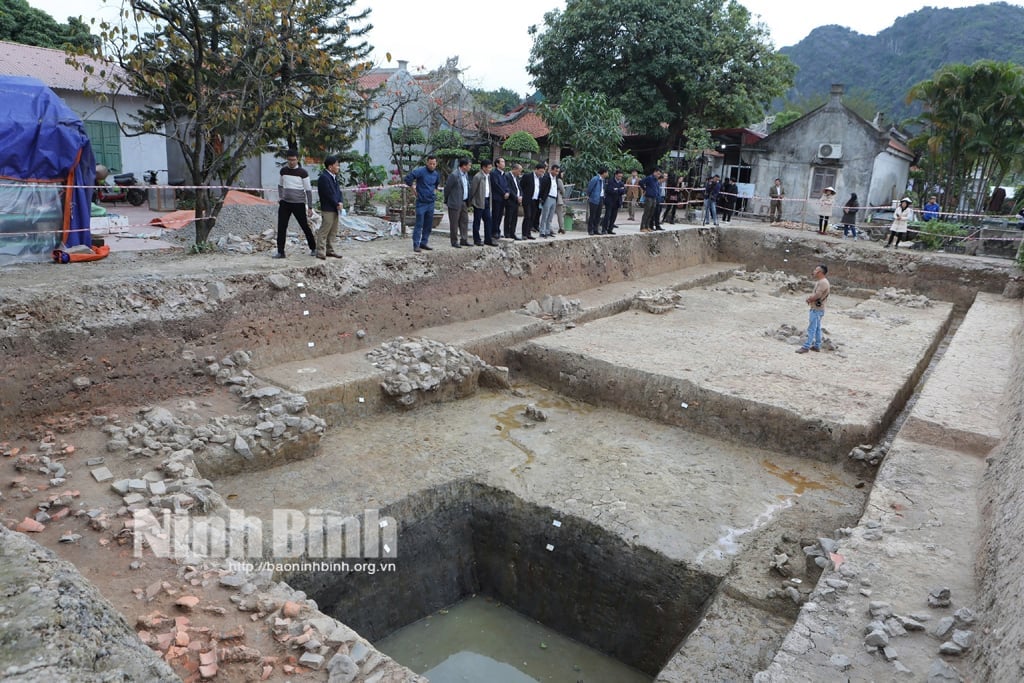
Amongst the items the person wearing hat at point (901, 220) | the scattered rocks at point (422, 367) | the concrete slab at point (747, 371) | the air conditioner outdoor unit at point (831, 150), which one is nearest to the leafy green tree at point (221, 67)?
the scattered rocks at point (422, 367)

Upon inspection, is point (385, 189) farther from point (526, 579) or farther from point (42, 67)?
point (526, 579)

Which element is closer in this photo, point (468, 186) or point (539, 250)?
point (468, 186)

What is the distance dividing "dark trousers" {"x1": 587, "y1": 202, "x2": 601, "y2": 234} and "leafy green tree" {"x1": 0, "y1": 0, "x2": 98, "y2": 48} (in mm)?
16233

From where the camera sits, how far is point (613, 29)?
21.3m

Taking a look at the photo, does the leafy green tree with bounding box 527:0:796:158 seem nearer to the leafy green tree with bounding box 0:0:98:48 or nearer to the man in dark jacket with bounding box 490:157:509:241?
the man in dark jacket with bounding box 490:157:509:241

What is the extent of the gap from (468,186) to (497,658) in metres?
7.38

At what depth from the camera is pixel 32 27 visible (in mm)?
20766

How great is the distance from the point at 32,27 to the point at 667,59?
18897 mm

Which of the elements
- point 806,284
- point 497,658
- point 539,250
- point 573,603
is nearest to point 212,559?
point 497,658

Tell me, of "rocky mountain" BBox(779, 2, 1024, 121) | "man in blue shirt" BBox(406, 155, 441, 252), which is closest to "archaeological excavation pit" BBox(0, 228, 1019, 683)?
"man in blue shirt" BBox(406, 155, 441, 252)

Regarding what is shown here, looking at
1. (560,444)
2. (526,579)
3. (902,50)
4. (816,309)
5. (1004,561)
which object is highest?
(902,50)

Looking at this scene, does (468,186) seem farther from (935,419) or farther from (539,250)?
→ (935,419)

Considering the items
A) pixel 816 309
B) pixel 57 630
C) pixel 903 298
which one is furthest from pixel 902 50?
pixel 57 630

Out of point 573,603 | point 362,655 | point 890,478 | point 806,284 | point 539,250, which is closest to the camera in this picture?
point 362,655
